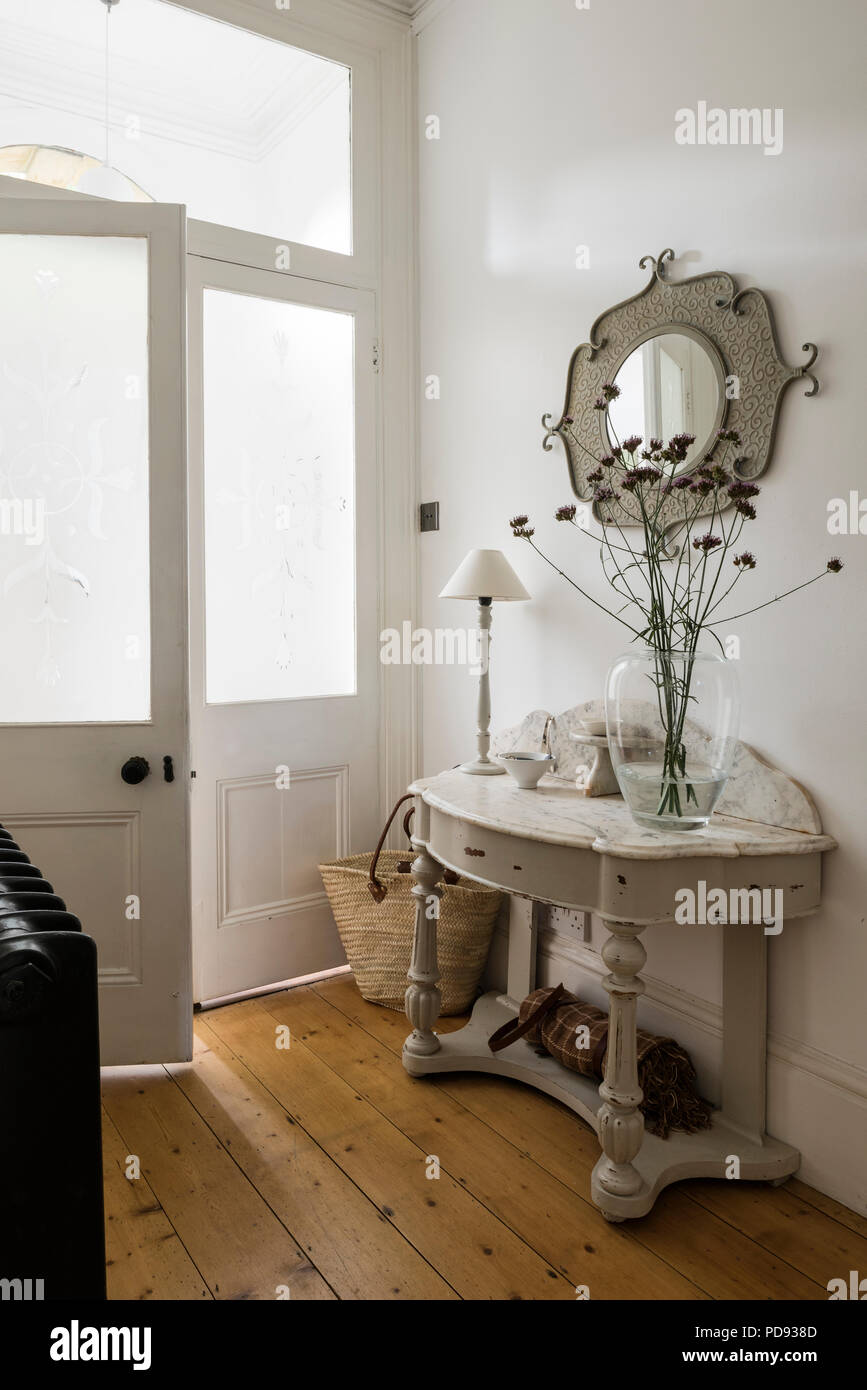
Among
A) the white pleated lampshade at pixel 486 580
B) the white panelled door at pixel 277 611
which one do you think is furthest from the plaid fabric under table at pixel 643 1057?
the white pleated lampshade at pixel 486 580

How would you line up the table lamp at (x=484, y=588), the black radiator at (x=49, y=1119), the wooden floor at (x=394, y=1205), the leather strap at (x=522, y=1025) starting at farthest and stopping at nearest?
the table lamp at (x=484, y=588)
the leather strap at (x=522, y=1025)
the wooden floor at (x=394, y=1205)
the black radiator at (x=49, y=1119)

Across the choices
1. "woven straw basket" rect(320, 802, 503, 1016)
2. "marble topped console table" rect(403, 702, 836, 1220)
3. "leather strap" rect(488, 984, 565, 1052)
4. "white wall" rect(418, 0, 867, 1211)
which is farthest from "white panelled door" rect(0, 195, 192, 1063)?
"white wall" rect(418, 0, 867, 1211)

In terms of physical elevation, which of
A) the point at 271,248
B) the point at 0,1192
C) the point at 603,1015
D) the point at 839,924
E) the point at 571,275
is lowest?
the point at 603,1015

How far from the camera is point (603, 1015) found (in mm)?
2256

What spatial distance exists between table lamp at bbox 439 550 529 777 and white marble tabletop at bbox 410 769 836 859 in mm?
209

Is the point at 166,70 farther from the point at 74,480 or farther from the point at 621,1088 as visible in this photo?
the point at 621,1088

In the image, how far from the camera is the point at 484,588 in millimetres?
2391

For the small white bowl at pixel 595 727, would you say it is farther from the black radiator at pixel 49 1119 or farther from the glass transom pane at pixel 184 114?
the glass transom pane at pixel 184 114

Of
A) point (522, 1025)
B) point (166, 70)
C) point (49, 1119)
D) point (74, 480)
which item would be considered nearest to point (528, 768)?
point (522, 1025)

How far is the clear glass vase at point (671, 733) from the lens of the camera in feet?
5.84

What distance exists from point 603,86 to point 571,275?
17.7 inches

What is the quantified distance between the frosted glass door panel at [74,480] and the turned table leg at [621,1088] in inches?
53.7

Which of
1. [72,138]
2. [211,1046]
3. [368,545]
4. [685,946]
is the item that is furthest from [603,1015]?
[72,138]

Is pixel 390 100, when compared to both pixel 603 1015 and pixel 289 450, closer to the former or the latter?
pixel 289 450
